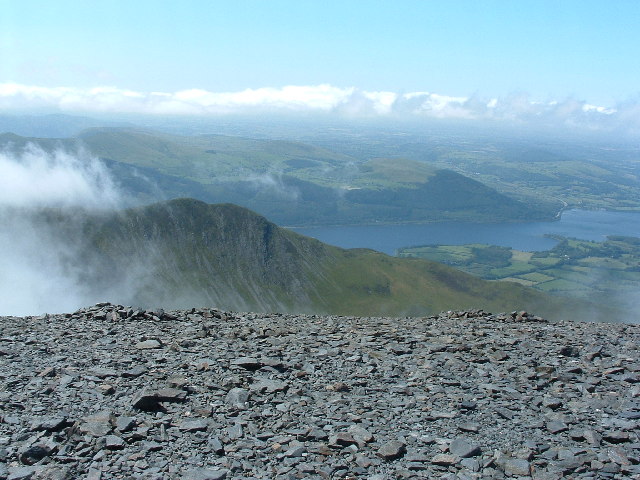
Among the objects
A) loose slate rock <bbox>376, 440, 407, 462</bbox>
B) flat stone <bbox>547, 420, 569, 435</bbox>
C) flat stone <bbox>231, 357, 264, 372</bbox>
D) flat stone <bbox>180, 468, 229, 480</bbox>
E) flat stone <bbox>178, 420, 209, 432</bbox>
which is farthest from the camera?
flat stone <bbox>231, 357, 264, 372</bbox>

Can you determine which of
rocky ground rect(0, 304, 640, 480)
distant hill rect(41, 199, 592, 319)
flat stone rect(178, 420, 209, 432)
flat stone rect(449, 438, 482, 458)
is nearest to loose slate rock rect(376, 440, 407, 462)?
rocky ground rect(0, 304, 640, 480)

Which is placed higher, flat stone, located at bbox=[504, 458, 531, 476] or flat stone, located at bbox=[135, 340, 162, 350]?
flat stone, located at bbox=[504, 458, 531, 476]

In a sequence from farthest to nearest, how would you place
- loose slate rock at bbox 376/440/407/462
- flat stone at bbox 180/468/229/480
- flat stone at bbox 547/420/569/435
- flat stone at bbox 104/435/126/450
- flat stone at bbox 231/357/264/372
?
flat stone at bbox 231/357/264/372 < flat stone at bbox 547/420/569/435 < loose slate rock at bbox 376/440/407/462 < flat stone at bbox 104/435/126/450 < flat stone at bbox 180/468/229/480

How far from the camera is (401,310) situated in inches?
5600

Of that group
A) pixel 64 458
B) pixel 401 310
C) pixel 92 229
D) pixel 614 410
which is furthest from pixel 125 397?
pixel 92 229

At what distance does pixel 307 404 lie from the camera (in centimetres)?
1337

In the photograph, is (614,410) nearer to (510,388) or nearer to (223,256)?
(510,388)

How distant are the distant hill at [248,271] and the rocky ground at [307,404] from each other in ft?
397

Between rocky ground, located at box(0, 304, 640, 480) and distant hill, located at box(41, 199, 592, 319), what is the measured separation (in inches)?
4770

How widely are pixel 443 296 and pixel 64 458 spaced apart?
152 m

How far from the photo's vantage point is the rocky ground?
1055 cm

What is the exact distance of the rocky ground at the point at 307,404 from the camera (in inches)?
416

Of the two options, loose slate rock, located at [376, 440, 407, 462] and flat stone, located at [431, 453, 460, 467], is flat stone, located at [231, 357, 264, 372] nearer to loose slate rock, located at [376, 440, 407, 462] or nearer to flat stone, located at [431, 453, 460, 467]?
loose slate rock, located at [376, 440, 407, 462]

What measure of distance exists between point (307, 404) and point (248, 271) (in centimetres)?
15199
